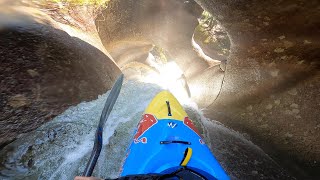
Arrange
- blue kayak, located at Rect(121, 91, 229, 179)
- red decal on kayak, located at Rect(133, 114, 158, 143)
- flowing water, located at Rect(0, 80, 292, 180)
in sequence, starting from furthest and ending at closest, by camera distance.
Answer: red decal on kayak, located at Rect(133, 114, 158, 143), flowing water, located at Rect(0, 80, 292, 180), blue kayak, located at Rect(121, 91, 229, 179)

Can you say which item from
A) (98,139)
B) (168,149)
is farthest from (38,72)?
(168,149)

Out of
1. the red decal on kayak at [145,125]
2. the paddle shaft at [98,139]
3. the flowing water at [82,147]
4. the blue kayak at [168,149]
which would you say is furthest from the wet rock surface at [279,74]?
the paddle shaft at [98,139]

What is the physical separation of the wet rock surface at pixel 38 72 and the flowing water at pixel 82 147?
124 mm

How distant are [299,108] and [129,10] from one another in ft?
14.8

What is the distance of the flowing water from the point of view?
2.65 metres

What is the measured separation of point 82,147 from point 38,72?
1021 mm

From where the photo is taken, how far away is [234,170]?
9.95 ft

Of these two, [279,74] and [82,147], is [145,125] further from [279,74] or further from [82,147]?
[279,74]

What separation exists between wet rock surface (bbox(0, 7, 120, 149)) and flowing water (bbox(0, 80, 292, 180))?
0.41ft

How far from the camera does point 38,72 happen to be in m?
3.25

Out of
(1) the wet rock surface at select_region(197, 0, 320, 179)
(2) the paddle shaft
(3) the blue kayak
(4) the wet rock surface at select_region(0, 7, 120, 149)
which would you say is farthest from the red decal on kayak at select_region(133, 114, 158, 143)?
(1) the wet rock surface at select_region(197, 0, 320, 179)

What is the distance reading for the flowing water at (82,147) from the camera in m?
2.65

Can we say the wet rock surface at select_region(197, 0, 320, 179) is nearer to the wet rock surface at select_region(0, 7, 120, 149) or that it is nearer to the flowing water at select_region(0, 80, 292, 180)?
the flowing water at select_region(0, 80, 292, 180)

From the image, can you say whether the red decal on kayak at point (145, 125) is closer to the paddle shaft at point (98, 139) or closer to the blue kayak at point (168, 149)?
the blue kayak at point (168, 149)
